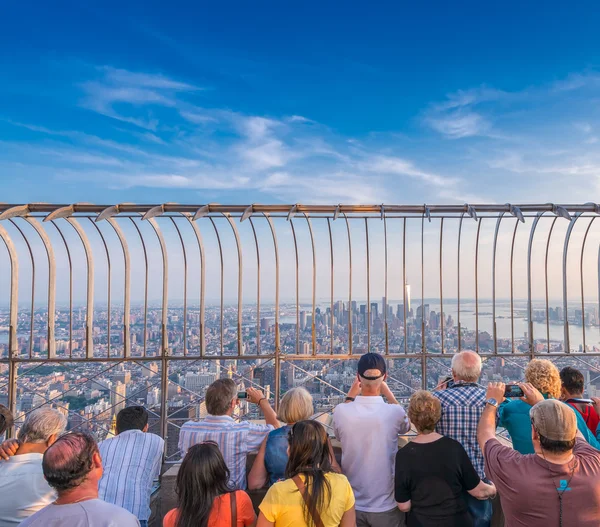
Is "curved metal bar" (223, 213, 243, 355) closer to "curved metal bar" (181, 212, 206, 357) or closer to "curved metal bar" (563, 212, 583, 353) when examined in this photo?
"curved metal bar" (181, 212, 206, 357)

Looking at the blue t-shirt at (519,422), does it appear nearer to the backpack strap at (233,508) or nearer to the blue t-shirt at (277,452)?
the blue t-shirt at (277,452)

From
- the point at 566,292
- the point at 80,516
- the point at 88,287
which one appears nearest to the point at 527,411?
the point at 80,516

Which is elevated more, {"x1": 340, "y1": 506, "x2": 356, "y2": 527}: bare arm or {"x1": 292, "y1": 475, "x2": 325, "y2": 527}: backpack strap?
{"x1": 292, "y1": 475, "x2": 325, "y2": 527}: backpack strap

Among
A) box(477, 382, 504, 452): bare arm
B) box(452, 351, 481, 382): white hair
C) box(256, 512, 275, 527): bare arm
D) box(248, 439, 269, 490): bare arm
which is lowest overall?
box(248, 439, 269, 490): bare arm

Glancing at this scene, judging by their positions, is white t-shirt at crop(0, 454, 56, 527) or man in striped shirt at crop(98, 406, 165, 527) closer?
white t-shirt at crop(0, 454, 56, 527)

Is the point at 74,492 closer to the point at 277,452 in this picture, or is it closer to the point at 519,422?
the point at 277,452

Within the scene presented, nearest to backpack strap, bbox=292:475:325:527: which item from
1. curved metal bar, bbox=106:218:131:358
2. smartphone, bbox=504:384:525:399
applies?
smartphone, bbox=504:384:525:399

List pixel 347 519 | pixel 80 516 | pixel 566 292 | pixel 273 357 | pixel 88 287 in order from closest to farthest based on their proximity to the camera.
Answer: pixel 80 516
pixel 347 519
pixel 273 357
pixel 88 287
pixel 566 292

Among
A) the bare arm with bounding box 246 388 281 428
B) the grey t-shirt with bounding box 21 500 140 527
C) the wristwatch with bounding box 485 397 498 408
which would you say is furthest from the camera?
the bare arm with bounding box 246 388 281 428
